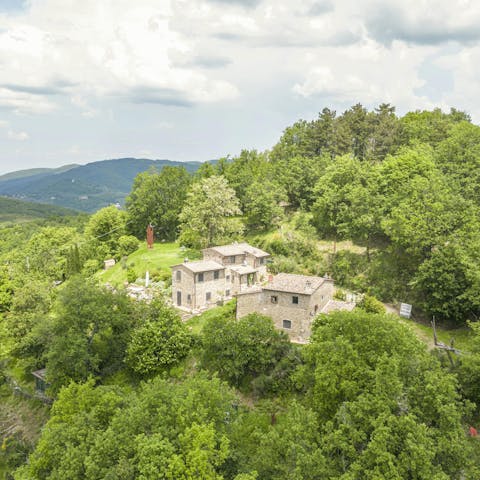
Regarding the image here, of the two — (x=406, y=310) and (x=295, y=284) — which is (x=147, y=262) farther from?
(x=406, y=310)

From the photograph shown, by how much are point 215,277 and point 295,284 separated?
36.0 ft

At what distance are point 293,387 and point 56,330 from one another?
2217 centimetres

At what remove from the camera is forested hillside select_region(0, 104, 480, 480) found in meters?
21.7

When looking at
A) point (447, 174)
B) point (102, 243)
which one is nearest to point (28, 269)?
point (102, 243)

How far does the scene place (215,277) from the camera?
156 feet

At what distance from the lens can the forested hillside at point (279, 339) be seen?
2170cm

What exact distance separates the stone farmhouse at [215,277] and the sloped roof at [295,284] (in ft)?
26.5

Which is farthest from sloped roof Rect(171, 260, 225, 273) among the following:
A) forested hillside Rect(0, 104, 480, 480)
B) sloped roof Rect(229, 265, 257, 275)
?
forested hillside Rect(0, 104, 480, 480)

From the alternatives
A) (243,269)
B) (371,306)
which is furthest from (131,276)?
(371,306)

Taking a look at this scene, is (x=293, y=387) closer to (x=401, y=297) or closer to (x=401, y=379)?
(x=401, y=379)

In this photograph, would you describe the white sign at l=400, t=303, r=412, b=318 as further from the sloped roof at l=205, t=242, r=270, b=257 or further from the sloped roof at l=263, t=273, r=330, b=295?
the sloped roof at l=205, t=242, r=270, b=257

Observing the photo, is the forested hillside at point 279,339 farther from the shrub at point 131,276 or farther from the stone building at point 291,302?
the stone building at point 291,302

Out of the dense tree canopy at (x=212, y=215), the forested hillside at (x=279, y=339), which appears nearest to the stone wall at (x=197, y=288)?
the forested hillside at (x=279, y=339)

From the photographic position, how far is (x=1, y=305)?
56.9m
